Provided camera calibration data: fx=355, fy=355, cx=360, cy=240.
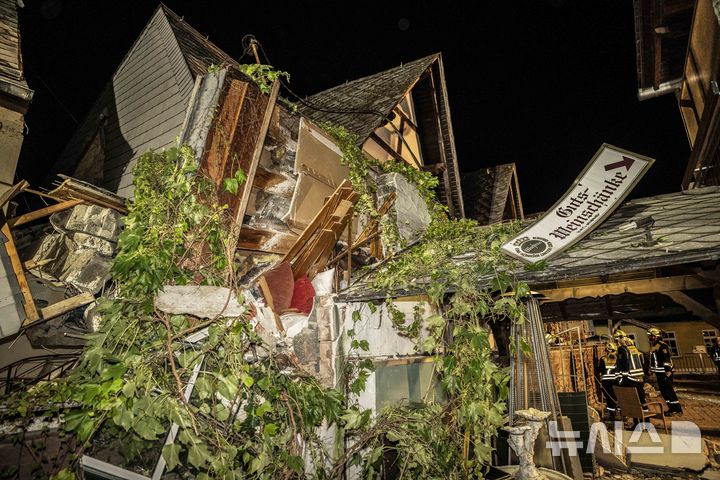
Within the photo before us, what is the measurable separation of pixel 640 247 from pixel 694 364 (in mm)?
31658

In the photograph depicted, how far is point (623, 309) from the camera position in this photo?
8.24 meters

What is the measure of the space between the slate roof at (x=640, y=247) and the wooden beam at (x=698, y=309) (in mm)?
986

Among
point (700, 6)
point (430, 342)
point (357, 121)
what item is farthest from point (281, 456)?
point (700, 6)

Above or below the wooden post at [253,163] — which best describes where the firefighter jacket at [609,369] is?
below

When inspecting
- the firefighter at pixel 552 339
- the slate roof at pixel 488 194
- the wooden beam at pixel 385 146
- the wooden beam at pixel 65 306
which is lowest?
the firefighter at pixel 552 339

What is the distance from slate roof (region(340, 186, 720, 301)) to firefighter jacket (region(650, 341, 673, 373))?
7.42 meters

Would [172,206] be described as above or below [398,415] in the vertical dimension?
above

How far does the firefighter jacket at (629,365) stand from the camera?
32.8 ft

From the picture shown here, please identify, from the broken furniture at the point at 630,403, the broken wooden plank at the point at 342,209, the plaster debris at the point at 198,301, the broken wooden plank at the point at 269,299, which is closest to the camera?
the plaster debris at the point at 198,301

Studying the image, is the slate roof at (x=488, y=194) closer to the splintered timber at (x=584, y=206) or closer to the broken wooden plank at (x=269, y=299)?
the splintered timber at (x=584, y=206)

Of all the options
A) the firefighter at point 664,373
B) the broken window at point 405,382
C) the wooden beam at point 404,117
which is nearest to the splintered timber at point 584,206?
the broken window at point 405,382

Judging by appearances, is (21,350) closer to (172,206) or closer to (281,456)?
(172,206)

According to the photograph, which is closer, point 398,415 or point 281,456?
point 281,456

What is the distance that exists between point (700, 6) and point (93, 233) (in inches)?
444
